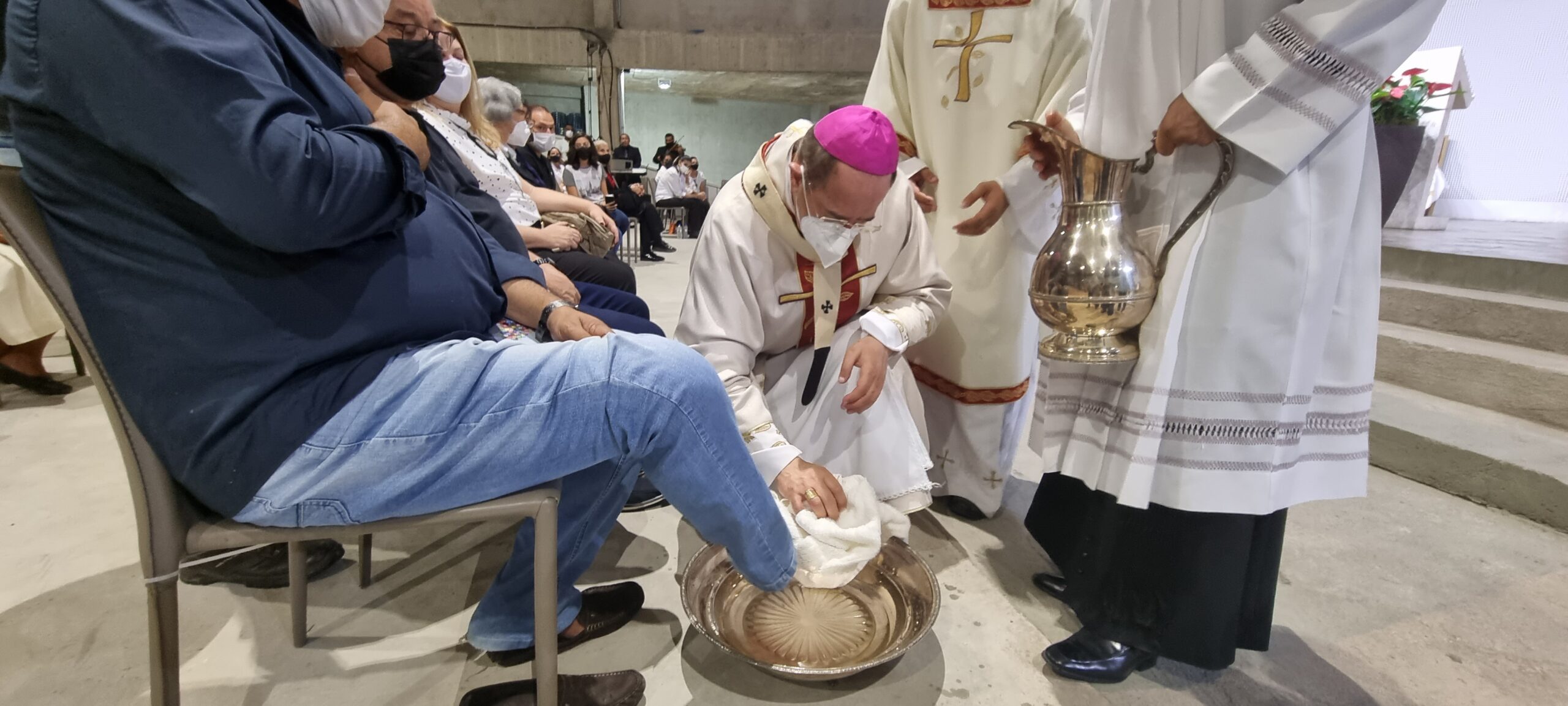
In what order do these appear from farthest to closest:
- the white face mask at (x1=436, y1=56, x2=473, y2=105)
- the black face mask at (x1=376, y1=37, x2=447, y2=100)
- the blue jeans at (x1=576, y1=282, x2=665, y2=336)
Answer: the white face mask at (x1=436, y1=56, x2=473, y2=105) → the blue jeans at (x1=576, y1=282, x2=665, y2=336) → the black face mask at (x1=376, y1=37, x2=447, y2=100)

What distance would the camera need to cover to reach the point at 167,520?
1.00m

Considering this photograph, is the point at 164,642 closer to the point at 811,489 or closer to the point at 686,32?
the point at 811,489

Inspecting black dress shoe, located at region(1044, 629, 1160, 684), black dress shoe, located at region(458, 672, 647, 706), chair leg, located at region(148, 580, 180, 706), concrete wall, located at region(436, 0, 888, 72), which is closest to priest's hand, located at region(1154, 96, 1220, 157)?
black dress shoe, located at region(1044, 629, 1160, 684)

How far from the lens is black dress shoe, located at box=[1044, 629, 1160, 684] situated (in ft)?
5.25

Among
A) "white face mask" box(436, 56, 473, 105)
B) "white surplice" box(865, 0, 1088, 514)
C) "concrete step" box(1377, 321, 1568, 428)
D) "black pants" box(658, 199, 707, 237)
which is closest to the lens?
"white surplice" box(865, 0, 1088, 514)

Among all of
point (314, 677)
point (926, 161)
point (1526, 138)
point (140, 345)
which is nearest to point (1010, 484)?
point (926, 161)

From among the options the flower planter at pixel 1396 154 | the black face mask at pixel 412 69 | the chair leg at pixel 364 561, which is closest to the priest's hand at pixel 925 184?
the black face mask at pixel 412 69

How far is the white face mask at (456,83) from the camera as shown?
93.4 inches

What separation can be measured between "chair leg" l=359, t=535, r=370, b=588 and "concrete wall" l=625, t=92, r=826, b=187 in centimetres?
1586

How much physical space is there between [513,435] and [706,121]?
17.2m

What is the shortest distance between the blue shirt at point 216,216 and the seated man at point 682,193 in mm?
10451

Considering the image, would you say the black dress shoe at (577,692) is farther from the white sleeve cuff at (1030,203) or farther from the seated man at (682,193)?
the seated man at (682,193)

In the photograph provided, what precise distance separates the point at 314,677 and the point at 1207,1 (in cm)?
228

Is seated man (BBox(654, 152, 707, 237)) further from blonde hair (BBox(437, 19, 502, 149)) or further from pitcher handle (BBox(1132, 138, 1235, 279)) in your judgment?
pitcher handle (BBox(1132, 138, 1235, 279))
